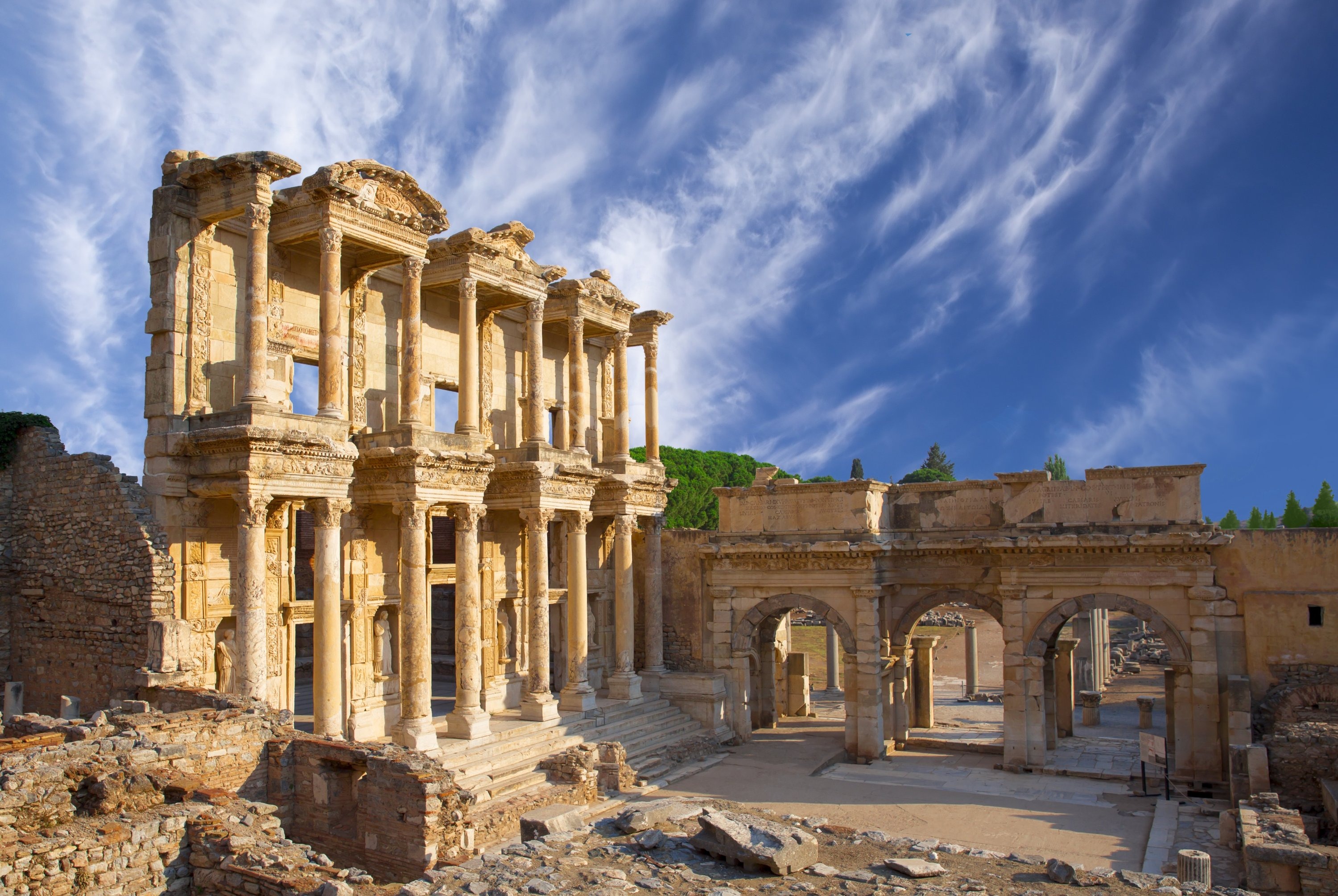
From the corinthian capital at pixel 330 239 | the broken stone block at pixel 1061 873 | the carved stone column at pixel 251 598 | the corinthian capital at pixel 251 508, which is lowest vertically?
the broken stone block at pixel 1061 873

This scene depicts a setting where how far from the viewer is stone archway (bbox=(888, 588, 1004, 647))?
23734 millimetres

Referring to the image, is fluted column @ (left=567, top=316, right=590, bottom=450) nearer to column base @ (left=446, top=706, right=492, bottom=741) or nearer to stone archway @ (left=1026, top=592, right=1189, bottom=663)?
column base @ (left=446, top=706, right=492, bottom=741)

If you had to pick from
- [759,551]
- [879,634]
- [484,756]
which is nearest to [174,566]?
[484,756]

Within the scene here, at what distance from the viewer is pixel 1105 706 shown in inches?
1267

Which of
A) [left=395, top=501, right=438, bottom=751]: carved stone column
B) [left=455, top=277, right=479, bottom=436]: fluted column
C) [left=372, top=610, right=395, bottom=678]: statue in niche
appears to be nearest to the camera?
[left=395, top=501, right=438, bottom=751]: carved stone column

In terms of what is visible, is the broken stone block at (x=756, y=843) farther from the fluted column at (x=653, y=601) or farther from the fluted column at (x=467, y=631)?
the fluted column at (x=653, y=601)

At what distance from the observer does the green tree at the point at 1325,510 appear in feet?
143

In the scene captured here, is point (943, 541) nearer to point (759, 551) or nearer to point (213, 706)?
point (759, 551)

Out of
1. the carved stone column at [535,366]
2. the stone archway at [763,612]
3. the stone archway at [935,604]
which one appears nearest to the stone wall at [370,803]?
the carved stone column at [535,366]

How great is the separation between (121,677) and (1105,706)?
2854cm

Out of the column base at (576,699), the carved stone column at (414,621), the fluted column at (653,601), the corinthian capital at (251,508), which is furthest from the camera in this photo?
the fluted column at (653,601)

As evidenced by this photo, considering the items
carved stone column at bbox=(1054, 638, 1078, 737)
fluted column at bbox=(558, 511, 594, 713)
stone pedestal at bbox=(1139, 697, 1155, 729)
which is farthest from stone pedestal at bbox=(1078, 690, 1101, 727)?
fluted column at bbox=(558, 511, 594, 713)

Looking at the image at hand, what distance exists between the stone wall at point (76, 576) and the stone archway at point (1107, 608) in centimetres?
1746

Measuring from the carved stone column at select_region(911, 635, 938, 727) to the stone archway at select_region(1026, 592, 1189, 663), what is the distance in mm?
5809
